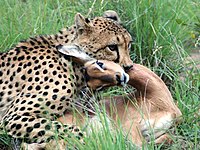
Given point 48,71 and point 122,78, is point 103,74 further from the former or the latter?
point 48,71

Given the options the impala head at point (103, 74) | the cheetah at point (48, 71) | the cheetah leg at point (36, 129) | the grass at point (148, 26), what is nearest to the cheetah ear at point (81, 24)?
the cheetah at point (48, 71)

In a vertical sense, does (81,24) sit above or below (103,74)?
above

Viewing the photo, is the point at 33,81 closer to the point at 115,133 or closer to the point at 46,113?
the point at 46,113

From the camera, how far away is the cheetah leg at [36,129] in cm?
389

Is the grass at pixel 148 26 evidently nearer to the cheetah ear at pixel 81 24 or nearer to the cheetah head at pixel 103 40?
the cheetah head at pixel 103 40

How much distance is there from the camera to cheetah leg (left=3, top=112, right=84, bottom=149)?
389cm

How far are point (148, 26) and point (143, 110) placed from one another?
1.23m

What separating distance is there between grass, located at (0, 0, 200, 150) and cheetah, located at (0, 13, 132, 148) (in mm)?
357

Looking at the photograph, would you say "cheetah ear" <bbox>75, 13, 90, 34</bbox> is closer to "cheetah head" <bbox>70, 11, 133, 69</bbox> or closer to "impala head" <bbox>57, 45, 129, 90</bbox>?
"cheetah head" <bbox>70, 11, 133, 69</bbox>

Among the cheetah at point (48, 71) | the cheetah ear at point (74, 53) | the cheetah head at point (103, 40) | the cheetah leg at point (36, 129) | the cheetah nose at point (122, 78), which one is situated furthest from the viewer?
the cheetah head at point (103, 40)

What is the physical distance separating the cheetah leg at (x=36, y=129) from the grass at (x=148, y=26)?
0.80 meters

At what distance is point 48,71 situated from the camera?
14.5 feet

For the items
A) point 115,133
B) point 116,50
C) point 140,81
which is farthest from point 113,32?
point 115,133

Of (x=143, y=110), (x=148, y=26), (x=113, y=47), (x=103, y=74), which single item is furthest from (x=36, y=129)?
(x=148, y=26)
